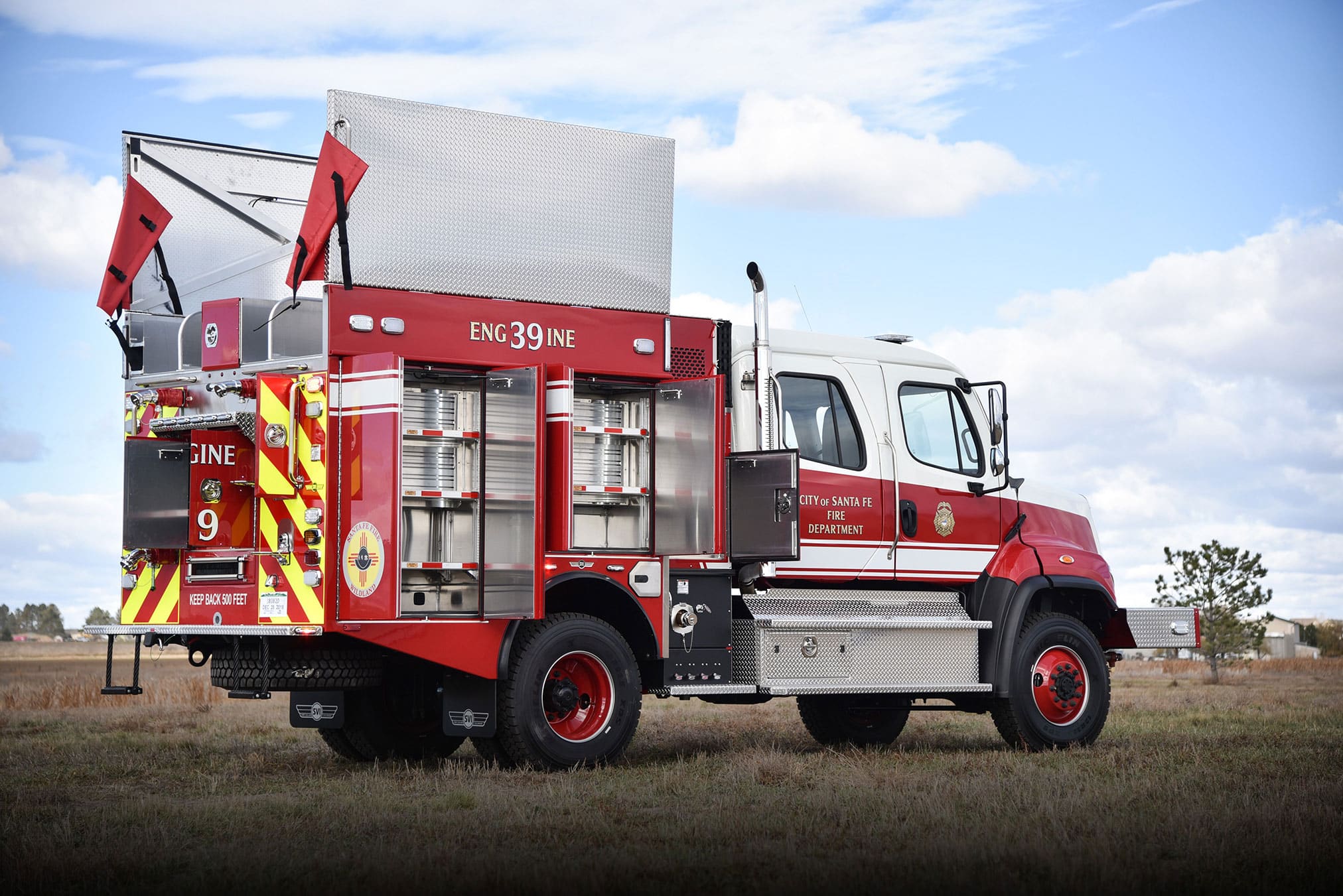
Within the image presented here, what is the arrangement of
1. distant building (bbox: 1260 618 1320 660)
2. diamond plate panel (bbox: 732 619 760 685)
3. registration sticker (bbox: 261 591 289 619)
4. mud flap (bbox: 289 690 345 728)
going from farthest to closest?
distant building (bbox: 1260 618 1320 660)
diamond plate panel (bbox: 732 619 760 685)
mud flap (bbox: 289 690 345 728)
registration sticker (bbox: 261 591 289 619)

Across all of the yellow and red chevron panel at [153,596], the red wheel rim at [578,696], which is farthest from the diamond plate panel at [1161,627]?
the yellow and red chevron panel at [153,596]

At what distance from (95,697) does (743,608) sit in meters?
12.5

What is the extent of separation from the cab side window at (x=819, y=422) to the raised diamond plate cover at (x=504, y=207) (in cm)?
148

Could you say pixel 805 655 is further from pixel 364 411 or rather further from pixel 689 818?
pixel 364 411

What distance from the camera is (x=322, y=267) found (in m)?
10.0

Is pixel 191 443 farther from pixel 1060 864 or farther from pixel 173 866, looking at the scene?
pixel 1060 864

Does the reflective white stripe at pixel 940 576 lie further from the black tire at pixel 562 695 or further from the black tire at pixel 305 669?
the black tire at pixel 305 669

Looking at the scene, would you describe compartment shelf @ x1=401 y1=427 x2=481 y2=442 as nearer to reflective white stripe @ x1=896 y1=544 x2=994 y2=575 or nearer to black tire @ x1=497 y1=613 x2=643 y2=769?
black tire @ x1=497 y1=613 x2=643 y2=769

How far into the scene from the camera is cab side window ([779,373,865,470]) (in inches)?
476

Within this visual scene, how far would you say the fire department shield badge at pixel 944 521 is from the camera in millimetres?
12641

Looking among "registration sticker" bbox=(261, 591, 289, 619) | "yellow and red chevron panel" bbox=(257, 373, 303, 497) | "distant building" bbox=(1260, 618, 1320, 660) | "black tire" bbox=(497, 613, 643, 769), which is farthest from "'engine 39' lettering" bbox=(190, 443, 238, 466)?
"distant building" bbox=(1260, 618, 1320, 660)

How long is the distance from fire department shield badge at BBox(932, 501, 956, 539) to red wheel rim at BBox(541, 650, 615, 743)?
3.53 m

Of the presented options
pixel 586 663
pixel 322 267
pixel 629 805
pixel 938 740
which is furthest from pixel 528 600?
pixel 938 740

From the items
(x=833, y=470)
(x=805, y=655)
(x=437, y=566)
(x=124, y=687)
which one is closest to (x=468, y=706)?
(x=437, y=566)
